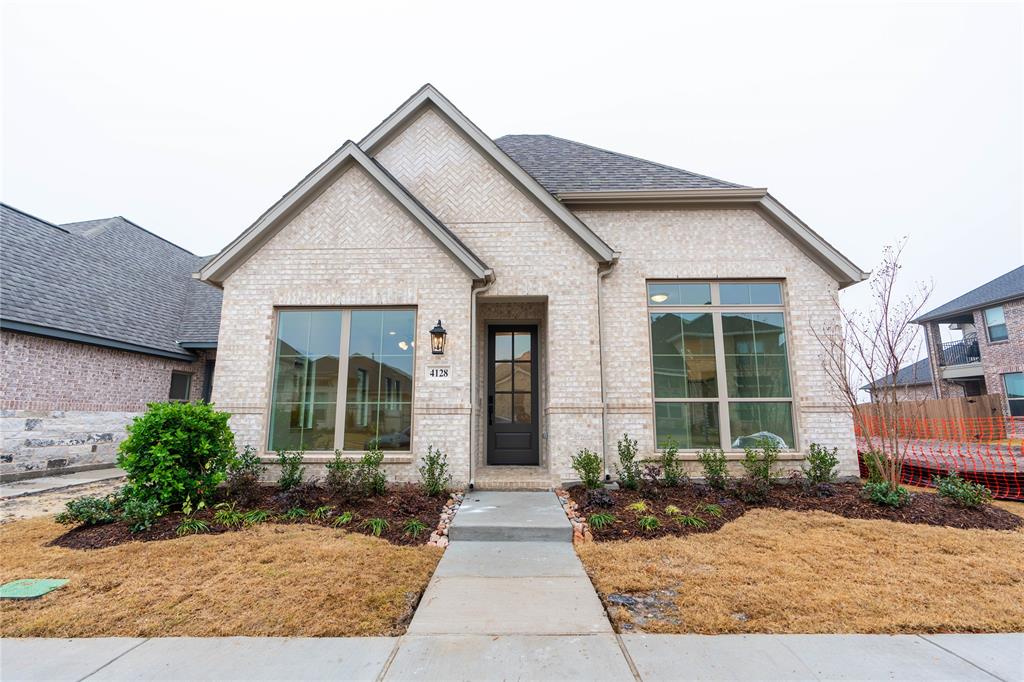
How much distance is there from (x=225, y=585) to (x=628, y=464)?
17.0ft

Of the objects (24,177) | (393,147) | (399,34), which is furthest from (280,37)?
(24,177)

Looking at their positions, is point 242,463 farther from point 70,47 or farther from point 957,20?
point 957,20

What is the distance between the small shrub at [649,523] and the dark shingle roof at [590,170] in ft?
18.4

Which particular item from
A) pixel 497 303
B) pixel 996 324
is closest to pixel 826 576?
pixel 497 303

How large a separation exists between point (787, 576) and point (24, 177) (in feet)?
203

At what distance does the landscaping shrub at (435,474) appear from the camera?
6.13m

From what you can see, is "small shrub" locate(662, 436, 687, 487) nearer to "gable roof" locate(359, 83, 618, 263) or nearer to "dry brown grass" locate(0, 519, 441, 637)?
"gable roof" locate(359, 83, 618, 263)

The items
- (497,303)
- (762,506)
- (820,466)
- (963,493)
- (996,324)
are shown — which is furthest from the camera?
(996,324)

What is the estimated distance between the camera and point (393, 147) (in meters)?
8.00

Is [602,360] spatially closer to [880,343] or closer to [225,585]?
[880,343]

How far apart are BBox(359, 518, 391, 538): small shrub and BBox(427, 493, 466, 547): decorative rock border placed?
57 cm

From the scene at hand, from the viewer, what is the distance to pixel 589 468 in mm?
6324

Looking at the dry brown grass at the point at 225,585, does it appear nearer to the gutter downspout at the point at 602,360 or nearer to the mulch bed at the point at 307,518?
the mulch bed at the point at 307,518

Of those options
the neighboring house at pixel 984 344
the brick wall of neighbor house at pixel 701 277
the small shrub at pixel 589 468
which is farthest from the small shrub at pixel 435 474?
the neighboring house at pixel 984 344
